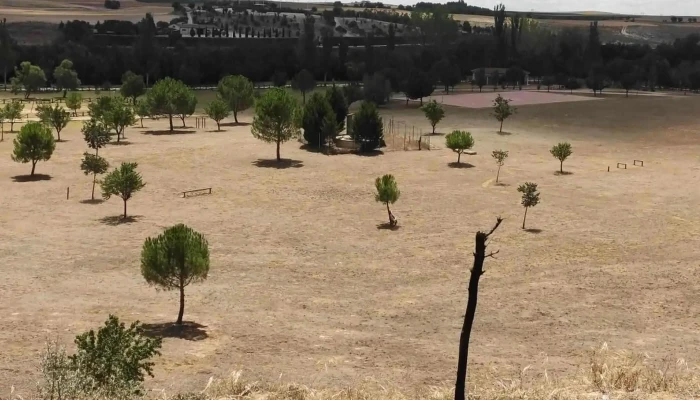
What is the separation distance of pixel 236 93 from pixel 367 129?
27.8 m

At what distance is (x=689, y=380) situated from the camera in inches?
733

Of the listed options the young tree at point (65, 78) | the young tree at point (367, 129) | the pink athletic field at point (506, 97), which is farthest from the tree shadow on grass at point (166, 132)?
the pink athletic field at point (506, 97)

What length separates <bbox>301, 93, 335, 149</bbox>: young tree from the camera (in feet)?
254

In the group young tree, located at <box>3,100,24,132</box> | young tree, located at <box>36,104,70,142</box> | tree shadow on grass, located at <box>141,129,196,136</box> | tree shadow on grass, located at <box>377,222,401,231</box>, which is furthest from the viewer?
tree shadow on grass, located at <box>141,129,196,136</box>

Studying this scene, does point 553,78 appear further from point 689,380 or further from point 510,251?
point 689,380

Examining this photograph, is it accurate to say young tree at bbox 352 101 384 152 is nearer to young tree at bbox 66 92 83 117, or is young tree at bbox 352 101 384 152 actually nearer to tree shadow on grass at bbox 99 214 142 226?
tree shadow on grass at bbox 99 214 142 226

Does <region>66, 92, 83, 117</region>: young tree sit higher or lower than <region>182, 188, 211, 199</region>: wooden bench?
higher

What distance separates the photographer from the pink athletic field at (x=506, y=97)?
125188 mm

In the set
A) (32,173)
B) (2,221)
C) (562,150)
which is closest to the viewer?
(2,221)

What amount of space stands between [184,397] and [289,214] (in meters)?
32.5

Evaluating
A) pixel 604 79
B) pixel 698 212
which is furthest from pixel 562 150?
pixel 604 79

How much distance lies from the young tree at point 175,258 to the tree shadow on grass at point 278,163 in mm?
36869

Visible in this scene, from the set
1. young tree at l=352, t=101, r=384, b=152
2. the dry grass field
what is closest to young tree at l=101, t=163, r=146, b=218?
the dry grass field

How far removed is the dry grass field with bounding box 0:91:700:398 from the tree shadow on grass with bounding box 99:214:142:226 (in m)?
0.23
